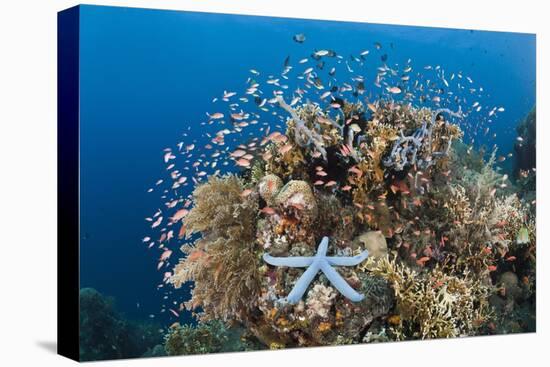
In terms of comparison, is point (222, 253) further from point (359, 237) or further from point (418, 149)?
point (418, 149)

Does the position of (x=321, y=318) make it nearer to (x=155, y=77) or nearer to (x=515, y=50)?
(x=155, y=77)

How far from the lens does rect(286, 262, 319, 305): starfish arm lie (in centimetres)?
952

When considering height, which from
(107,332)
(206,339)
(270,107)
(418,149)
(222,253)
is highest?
(270,107)

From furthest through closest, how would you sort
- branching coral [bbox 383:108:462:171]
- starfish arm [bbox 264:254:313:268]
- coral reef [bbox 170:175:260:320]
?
branching coral [bbox 383:108:462:171] → starfish arm [bbox 264:254:313:268] → coral reef [bbox 170:175:260:320]

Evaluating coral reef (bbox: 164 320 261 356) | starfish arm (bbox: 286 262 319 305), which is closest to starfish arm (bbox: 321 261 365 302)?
starfish arm (bbox: 286 262 319 305)

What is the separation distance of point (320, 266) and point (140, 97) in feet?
7.57

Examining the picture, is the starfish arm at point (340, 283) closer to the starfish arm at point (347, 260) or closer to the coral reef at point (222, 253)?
the starfish arm at point (347, 260)

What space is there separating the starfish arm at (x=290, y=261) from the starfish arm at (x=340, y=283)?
0.16 m

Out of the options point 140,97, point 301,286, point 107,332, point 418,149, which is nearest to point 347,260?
point 301,286

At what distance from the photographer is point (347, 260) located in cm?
975

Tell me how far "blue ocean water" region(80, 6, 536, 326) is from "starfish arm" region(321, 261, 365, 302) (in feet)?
5.23

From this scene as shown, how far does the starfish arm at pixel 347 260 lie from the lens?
970 centimetres

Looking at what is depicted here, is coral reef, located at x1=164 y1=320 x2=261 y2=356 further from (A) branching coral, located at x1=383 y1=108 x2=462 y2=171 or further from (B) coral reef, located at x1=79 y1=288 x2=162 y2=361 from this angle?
(A) branching coral, located at x1=383 y1=108 x2=462 y2=171

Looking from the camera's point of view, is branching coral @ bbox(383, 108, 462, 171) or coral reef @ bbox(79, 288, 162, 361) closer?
coral reef @ bbox(79, 288, 162, 361)
